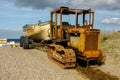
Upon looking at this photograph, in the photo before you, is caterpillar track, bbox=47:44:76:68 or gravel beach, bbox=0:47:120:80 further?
caterpillar track, bbox=47:44:76:68

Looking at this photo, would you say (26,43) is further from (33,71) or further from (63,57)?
(33,71)

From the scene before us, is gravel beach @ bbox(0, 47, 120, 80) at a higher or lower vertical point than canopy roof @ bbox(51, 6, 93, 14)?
lower

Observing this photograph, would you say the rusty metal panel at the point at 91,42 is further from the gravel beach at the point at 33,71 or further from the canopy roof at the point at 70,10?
the canopy roof at the point at 70,10

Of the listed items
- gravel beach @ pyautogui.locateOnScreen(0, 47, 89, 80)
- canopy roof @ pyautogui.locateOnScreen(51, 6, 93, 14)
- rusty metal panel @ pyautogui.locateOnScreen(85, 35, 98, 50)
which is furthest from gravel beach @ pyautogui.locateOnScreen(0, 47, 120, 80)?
canopy roof @ pyautogui.locateOnScreen(51, 6, 93, 14)

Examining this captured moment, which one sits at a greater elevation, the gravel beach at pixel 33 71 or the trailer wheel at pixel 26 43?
the trailer wheel at pixel 26 43

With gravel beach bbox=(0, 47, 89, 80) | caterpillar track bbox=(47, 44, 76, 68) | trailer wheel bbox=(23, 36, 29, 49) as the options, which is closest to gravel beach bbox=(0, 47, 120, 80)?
gravel beach bbox=(0, 47, 89, 80)

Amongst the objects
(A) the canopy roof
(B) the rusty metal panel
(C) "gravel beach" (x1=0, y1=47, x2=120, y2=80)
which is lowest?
(C) "gravel beach" (x1=0, y1=47, x2=120, y2=80)

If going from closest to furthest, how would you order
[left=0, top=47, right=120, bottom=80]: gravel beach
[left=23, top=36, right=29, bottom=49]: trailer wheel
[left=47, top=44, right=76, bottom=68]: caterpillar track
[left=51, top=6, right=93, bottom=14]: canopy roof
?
[left=0, top=47, right=120, bottom=80]: gravel beach, [left=47, top=44, right=76, bottom=68]: caterpillar track, [left=51, top=6, right=93, bottom=14]: canopy roof, [left=23, top=36, right=29, bottom=49]: trailer wheel

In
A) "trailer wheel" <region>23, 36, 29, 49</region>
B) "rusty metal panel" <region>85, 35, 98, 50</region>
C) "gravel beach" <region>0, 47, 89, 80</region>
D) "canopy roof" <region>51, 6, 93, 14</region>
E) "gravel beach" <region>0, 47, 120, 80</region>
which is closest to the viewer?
"gravel beach" <region>0, 47, 89, 80</region>

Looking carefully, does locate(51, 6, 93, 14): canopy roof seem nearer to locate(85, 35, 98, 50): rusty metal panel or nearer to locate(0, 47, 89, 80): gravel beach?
locate(85, 35, 98, 50): rusty metal panel

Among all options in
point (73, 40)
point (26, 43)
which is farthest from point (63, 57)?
point (26, 43)

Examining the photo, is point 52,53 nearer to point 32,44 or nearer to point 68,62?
point 68,62

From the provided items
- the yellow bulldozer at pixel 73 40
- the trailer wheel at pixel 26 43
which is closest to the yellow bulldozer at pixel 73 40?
the yellow bulldozer at pixel 73 40

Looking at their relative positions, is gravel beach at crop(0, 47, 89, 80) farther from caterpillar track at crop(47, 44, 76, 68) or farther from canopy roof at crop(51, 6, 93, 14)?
canopy roof at crop(51, 6, 93, 14)
